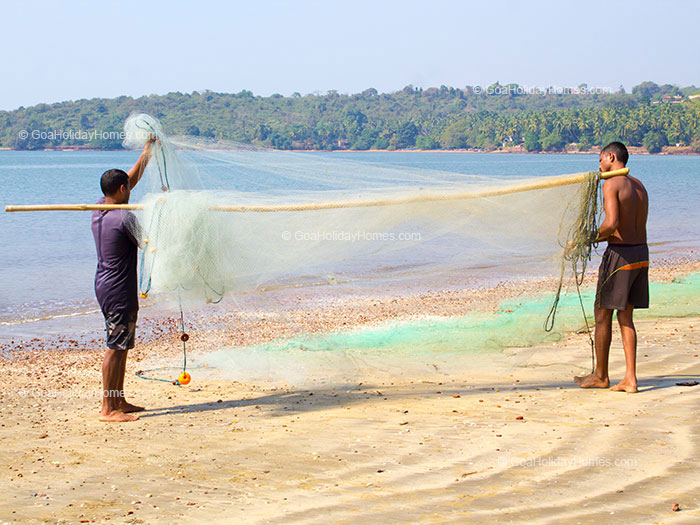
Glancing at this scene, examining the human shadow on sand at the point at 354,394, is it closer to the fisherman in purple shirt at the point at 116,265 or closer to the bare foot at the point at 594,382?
the bare foot at the point at 594,382

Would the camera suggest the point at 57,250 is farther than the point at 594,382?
Yes

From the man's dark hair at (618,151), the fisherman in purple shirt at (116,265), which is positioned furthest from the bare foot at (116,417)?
the man's dark hair at (618,151)

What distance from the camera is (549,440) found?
4.20 m

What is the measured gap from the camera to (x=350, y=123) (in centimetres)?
10225

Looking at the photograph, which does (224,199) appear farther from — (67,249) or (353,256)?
(67,249)

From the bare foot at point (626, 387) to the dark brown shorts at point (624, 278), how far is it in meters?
0.56

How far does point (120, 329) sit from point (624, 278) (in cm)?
362

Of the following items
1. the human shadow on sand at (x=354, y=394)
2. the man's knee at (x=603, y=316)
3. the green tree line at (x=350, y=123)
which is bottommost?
the human shadow on sand at (x=354, y=394)

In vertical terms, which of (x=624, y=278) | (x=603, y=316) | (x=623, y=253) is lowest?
(x=603, y=316)

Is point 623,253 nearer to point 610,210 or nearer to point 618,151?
point 610,210

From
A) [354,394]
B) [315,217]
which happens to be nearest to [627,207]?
[315,217]

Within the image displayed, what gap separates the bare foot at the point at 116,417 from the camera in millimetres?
4984

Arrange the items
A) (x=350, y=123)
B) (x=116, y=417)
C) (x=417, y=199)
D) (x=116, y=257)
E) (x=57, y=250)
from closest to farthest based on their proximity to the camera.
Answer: (x=116, y=257) → (x=116, y=417) → (x=417, y=199) → (x=57, y=250) → (x=350, y=123)

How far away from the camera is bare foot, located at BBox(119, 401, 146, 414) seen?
5094mm
